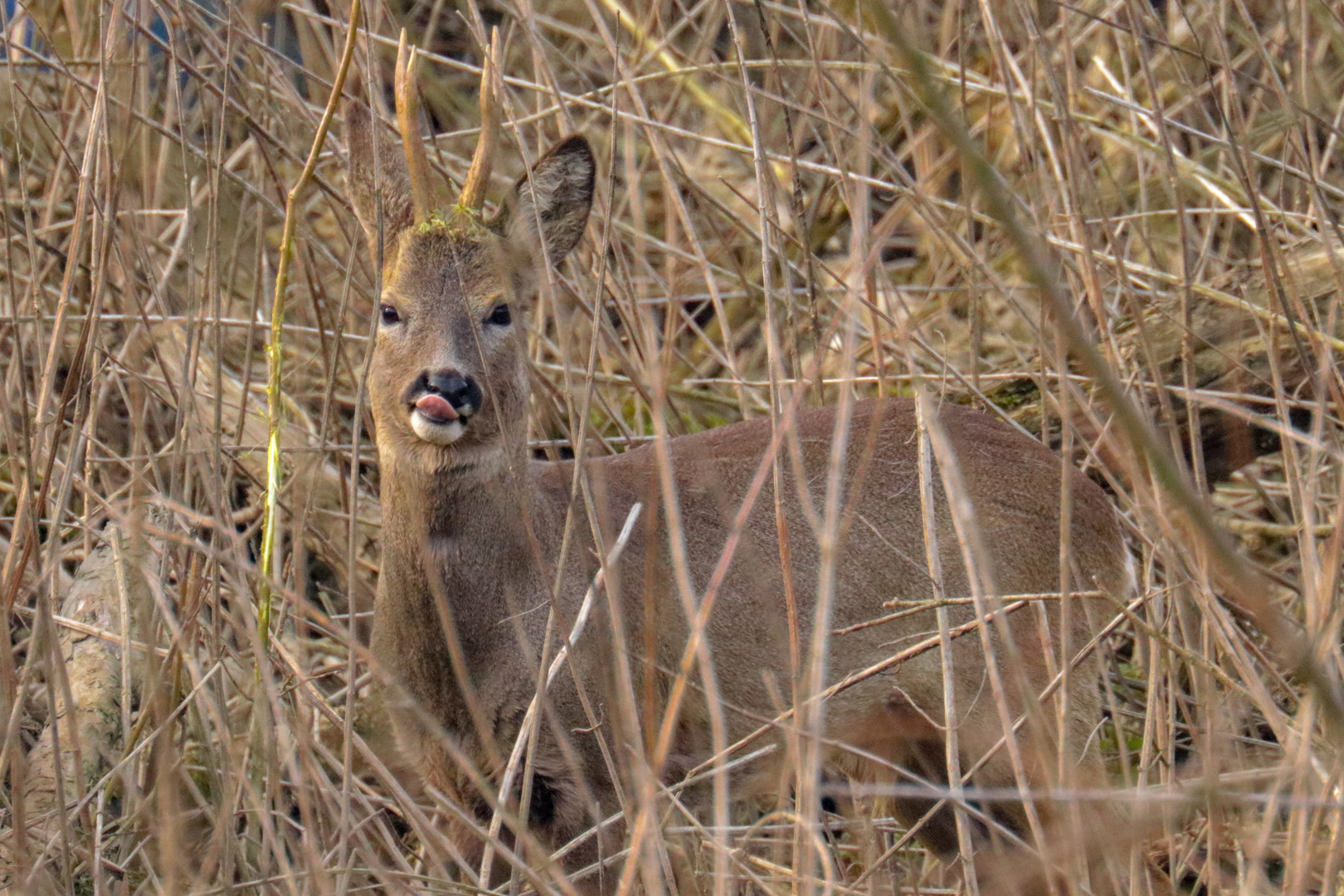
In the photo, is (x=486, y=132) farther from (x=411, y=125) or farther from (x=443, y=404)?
(x=443, y=404)

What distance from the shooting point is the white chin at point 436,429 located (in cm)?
345

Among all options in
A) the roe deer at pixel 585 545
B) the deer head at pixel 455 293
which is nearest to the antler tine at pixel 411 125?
the roe deer at pixel 585 545

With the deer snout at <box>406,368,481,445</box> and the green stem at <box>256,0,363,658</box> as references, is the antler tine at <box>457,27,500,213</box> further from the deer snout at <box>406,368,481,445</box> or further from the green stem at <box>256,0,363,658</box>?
the deer snout at <box>406,368,481,445</box>

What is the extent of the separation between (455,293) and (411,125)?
0.67m

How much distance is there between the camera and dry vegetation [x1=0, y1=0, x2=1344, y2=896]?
266 centimetres

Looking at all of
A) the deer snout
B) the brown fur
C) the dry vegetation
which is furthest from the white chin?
the dry vegetation

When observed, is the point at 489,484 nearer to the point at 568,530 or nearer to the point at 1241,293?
the point at 568,530

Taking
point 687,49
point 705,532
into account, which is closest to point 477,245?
point 705,532

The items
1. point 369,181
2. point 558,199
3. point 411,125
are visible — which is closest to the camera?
point 411,125

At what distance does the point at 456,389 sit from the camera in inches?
135

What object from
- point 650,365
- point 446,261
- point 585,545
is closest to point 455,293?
point 446,261

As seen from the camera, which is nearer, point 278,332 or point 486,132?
point 278,332

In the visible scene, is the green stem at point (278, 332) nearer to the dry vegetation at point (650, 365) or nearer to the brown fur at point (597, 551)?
the dry vegetation at point (650, 365)

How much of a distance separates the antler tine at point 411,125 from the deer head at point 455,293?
0.12 metres
